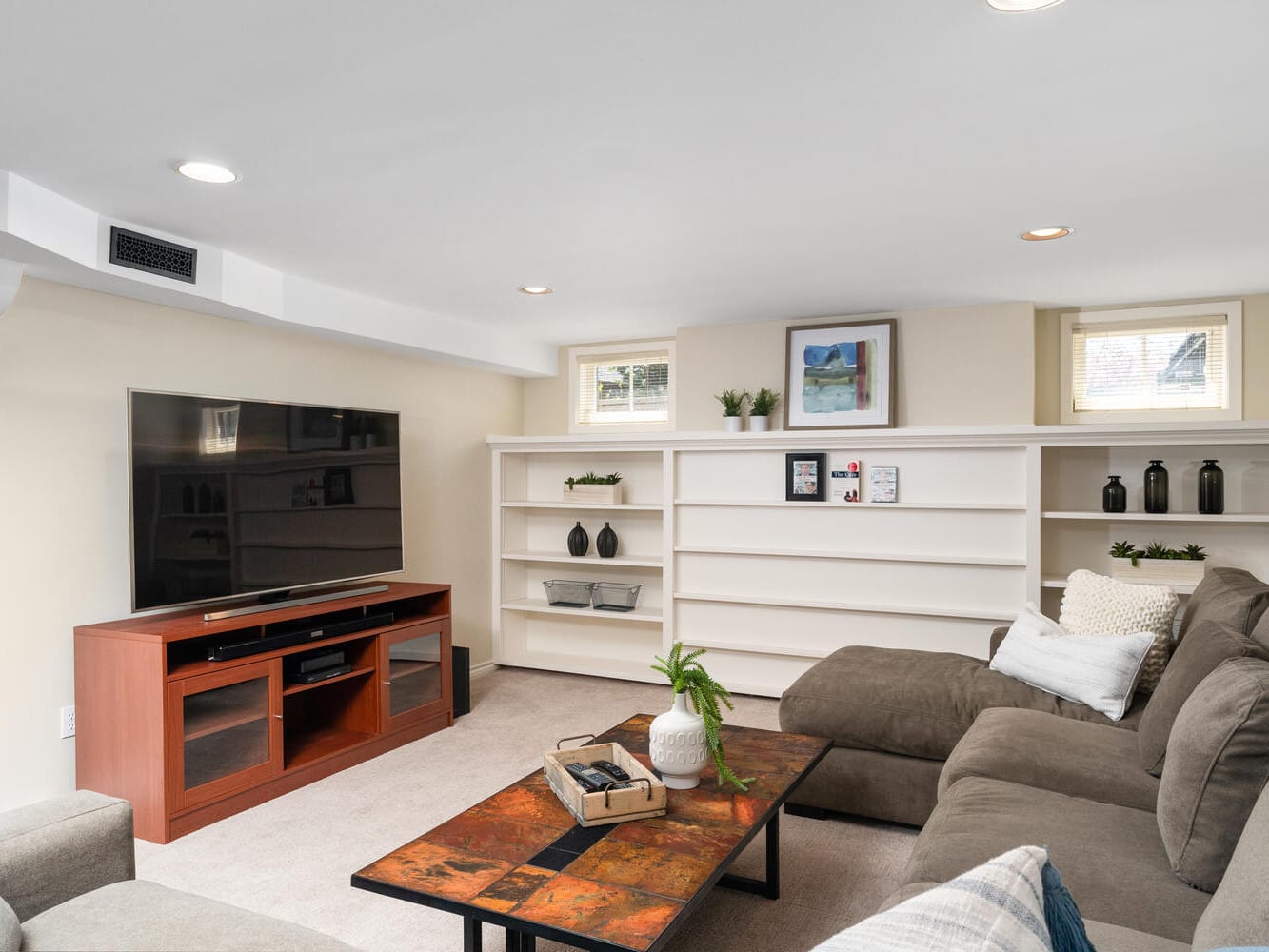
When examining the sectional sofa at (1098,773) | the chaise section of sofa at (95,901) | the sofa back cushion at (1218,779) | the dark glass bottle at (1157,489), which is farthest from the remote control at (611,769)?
the dark glass bottle at (1157,489)

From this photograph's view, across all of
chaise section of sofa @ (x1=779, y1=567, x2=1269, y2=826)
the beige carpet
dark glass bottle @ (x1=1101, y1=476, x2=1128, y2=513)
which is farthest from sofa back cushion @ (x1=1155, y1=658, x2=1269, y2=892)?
dark glass bottle @ (x1=1101, y1=476, x2=1128, y2=513)

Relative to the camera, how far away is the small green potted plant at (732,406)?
5262 millimetres

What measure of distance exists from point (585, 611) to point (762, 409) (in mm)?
1731

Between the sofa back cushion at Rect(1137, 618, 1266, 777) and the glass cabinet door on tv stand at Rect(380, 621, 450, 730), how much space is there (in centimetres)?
310

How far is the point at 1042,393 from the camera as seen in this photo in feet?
16.1

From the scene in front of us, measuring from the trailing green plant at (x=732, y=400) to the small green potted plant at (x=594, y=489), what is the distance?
0.87 metres

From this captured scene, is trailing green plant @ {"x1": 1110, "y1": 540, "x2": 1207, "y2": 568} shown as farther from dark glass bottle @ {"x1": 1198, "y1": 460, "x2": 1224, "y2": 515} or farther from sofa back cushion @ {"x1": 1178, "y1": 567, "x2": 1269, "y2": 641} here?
sofa back cushion @ {"x1": 1178, "y1": 567, "x2": 1269, "y2": 641}

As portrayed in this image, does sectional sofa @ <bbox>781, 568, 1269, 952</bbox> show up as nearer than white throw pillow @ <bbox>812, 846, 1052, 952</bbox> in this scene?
No

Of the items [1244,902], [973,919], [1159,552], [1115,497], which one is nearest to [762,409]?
[1115,497]

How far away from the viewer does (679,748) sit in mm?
2410

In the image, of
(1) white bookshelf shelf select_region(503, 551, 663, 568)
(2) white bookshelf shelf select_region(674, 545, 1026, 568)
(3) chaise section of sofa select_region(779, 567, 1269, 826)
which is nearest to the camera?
(3) chaise section of sofa select_region(779, 567, 1269, 826)

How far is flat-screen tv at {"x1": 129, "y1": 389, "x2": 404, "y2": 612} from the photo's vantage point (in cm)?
336

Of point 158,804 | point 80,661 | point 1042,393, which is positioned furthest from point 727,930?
point 1042,393

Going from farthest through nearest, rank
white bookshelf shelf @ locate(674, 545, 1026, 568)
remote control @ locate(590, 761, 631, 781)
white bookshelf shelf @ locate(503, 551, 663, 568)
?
white bookshelf shelf @ locate(503, 551, 663, 568) < white bookshelf shelf @ locate(674, 545, 1026, 568) < remote control @ locate(590, 761, 631, 781)
